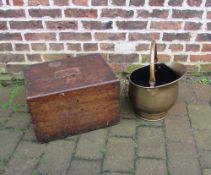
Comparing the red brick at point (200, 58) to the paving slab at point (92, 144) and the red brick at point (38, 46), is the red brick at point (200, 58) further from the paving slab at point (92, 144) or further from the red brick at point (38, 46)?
the red brick at point (38, 46)

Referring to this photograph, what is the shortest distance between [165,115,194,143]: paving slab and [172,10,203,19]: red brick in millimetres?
765

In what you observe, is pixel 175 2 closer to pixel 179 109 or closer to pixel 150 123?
pixel 179 109

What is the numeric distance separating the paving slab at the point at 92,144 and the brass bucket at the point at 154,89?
31 centimetres

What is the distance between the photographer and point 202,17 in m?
2.29

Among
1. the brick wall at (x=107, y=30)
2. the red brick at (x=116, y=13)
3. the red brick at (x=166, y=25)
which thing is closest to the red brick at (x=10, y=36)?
the brick wall at (x=107, y=30)

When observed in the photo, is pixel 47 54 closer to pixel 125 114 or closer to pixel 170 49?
pixel 125 114

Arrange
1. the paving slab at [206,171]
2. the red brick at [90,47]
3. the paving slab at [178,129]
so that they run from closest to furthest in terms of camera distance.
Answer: the paving slab at [206,171], the paving slab at [178,129], the red brick at [90,47]

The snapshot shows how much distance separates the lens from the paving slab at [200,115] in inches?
81.3

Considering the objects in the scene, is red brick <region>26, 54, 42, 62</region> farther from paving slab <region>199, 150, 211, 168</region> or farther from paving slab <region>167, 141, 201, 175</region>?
paving slab <region>199, 150, 211, 168</region>

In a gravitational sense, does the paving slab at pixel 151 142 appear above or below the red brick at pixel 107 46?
below

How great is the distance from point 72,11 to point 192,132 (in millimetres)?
1236

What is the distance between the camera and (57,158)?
1841 millimetres

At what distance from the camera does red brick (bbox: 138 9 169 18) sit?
227 centimetres

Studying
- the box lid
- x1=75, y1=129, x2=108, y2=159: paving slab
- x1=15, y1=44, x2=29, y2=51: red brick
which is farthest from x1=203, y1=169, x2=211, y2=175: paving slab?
x1=15, y1=44, x2=29, y2=51: red brick
